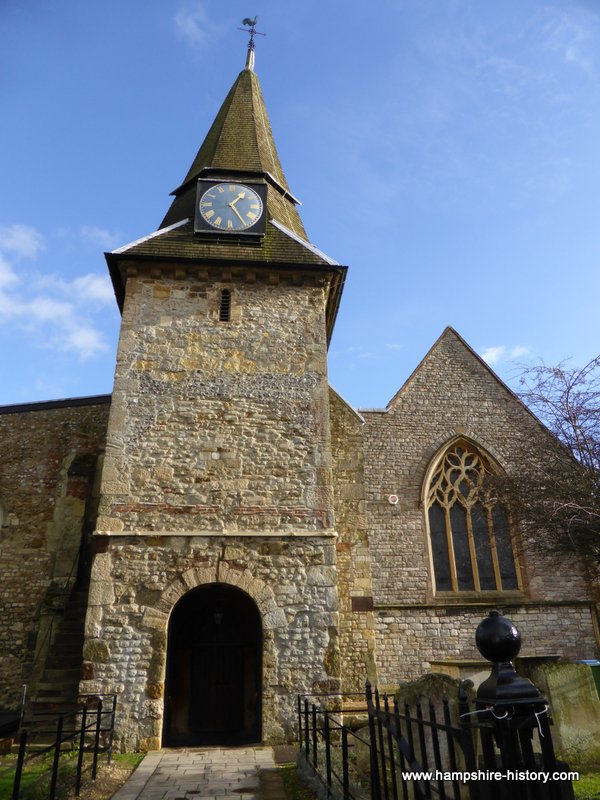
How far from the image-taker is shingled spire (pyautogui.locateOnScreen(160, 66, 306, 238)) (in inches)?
570

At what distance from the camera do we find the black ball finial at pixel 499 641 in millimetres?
3377

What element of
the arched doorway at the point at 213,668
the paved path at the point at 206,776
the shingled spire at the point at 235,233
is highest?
the shingled spire at the point at 235,233

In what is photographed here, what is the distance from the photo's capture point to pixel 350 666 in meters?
11.1

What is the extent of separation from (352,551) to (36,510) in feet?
24.0

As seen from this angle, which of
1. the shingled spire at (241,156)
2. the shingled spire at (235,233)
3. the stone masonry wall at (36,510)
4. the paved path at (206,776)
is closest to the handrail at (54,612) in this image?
the stone masonry wall at (36,510)

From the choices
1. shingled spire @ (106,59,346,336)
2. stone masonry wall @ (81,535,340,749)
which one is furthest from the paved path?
shingled spire @ (106,59,346,336)

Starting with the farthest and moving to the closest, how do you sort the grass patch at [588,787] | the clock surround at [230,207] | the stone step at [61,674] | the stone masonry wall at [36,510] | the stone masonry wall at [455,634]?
the clock surround at [230,207] < the stone masonry wall at [455,634] < the stone masonry wall at [36,510] < the stone step at [61,674] < the grass patch at [588,787]

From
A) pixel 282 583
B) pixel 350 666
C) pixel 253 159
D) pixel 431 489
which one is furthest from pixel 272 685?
pixel 253 159

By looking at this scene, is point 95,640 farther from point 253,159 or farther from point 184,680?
point 253,159

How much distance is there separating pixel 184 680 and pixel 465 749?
→ 885cm

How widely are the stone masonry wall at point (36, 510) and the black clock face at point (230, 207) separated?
546 cm

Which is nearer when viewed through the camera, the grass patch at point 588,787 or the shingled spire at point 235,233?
the grass patch at point 588,787

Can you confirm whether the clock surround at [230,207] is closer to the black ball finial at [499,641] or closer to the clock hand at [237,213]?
the clock hand at [237,213]

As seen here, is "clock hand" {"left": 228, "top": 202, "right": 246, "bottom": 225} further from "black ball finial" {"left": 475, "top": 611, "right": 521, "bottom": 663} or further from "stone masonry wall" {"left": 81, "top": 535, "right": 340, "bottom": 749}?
"black ball finial" {"left": 475, "top": 611, "right": 521, "bottom": 663}
